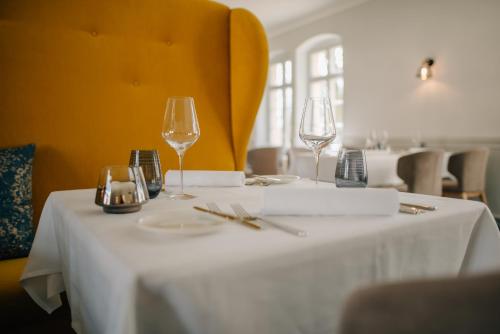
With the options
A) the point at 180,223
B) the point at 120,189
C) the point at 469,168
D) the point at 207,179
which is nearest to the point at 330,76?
the point at 469,168

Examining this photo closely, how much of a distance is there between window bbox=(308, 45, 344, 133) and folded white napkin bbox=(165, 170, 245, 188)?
6150 millimetres

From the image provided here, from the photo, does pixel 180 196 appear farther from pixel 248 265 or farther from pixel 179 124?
pixel 248 265

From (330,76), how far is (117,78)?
6.20 m

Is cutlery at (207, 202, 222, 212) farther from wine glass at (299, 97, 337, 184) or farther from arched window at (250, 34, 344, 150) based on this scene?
arched window at (250, 34, 344, 150)

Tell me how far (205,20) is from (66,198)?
1276 millimetres

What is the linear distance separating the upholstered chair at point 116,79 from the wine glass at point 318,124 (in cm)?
97

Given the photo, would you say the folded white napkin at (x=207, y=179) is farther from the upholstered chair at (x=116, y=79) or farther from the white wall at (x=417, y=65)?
the white wall at (x=417, y=65)

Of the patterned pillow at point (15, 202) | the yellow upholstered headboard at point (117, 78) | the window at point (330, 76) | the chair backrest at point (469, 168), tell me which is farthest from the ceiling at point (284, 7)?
the patterned pillow at point (15, 202)

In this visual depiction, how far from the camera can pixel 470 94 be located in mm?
4883

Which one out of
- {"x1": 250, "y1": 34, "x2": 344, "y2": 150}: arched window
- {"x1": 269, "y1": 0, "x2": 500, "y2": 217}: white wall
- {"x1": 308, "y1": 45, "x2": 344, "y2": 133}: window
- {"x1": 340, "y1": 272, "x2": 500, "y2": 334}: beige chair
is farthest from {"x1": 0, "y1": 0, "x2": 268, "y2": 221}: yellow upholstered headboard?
{"x1": 308, "y1": 45, "x2": 344, "y2": 133}: window

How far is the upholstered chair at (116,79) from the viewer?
1608 millimetres

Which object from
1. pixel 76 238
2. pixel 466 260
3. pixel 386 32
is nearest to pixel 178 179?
pixel 76 238

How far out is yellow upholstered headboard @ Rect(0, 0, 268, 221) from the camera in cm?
161

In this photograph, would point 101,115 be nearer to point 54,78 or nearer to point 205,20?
point 54,78
